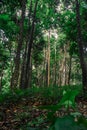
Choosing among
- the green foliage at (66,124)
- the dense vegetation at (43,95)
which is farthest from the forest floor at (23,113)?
the green foliage at (66,124)

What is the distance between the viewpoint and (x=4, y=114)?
8.57 meters

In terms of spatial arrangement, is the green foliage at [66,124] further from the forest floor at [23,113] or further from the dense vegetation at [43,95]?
the forest floor at [23,113]

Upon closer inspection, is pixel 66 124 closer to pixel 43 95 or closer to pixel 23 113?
pixel 23 113

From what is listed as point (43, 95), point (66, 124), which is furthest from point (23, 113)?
point (66, 124)

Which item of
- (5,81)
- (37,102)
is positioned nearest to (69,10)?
(37,102)

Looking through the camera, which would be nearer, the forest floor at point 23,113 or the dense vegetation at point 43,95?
the dense vegetation at point 43,95

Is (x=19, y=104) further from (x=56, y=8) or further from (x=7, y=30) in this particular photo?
(x=56, y=8)

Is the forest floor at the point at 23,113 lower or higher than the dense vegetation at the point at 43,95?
lower

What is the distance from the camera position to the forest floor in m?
7.04

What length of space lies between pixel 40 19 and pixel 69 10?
12.2 ft

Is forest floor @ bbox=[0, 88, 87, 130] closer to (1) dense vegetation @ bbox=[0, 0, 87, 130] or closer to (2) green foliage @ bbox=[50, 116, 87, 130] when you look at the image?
(1) dense vegetation @ bbox=[0, 0, 87, 130]

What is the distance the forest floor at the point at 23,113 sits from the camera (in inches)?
277

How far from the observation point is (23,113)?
8.29 metres

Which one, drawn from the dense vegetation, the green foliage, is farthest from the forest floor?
the green foliage
